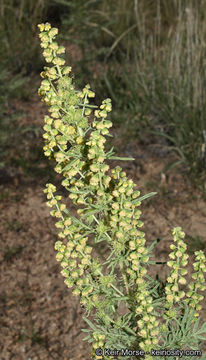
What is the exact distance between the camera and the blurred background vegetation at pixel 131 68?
300 centimetres

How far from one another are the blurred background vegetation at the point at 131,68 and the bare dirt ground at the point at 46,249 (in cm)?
15

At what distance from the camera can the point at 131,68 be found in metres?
3.60

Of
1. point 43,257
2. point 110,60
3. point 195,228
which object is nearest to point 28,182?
point 43,257

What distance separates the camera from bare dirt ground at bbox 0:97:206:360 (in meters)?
2.26

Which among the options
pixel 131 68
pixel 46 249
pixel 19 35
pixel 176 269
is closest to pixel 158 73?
pixel 131 68

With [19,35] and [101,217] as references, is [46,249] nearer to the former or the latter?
[101,217]

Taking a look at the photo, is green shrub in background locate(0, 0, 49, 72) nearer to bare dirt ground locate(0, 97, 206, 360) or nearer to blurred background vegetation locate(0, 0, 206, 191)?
blurred background vegetation locate(0, 0, 206, 191)

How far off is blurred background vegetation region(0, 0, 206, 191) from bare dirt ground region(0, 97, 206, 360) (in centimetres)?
15

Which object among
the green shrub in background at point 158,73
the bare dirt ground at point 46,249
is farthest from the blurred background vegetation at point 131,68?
the bare dirt ground at point 46,249

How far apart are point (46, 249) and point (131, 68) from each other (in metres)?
1.64

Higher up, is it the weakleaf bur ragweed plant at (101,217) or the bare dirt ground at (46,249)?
the weakleaf bur ragweed plant at (101,217)

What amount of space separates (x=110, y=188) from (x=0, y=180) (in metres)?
1.96

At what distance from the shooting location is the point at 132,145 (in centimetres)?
329

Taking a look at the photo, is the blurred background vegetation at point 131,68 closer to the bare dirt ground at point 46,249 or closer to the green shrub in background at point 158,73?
the green shrub in background at point 158,73
